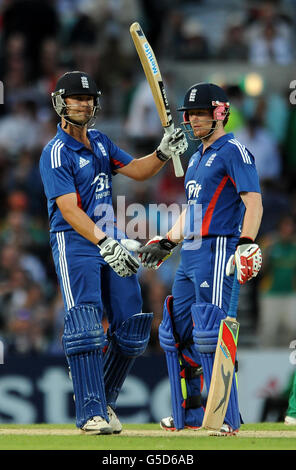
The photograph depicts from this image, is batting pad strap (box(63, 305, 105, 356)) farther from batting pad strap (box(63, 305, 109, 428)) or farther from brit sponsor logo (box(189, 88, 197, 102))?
brit sponsor logo (box(189, 88, 197, 102))

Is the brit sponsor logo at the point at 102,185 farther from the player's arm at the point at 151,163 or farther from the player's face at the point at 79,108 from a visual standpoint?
the player's face at the point at 79,108

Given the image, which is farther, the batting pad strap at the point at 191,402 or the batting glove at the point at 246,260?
the batting pad strap at the point at 191,402

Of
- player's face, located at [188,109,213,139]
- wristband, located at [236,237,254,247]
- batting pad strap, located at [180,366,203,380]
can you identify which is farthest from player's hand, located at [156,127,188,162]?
batting pad strap, located at [180,366,203,380]

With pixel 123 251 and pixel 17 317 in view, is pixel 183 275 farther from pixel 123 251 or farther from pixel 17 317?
pixel 17 317

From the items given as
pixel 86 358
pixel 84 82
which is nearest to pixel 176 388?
pixel 86 358

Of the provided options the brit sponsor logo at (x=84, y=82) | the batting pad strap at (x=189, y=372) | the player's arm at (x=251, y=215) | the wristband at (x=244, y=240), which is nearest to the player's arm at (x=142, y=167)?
the brit sponsor logo at (x=84, y=82)

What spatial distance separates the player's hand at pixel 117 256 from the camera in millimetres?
6801

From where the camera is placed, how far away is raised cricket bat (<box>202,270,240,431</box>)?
677 centimetres

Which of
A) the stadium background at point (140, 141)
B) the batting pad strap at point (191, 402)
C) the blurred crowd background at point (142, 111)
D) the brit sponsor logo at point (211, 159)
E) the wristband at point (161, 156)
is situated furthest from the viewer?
the blurred crowd background at point (142, 111)

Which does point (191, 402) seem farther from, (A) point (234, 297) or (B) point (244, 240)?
(B) point (244, 240)

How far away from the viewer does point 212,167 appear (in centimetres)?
704

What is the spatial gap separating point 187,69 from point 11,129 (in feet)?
9.40

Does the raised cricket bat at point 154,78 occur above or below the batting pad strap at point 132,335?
above
